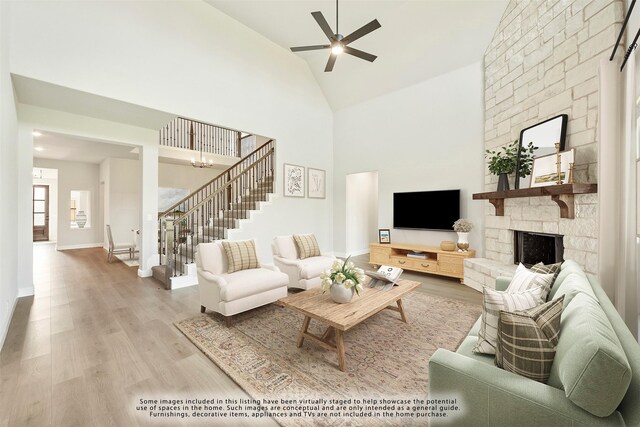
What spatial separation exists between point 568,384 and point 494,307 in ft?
2.12

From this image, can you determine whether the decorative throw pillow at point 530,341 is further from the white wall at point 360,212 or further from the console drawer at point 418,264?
the white wall at point 360,212

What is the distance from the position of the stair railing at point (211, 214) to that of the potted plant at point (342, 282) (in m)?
3.09

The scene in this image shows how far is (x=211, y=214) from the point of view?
19.8 ft

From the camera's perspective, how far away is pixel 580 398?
2.78ft

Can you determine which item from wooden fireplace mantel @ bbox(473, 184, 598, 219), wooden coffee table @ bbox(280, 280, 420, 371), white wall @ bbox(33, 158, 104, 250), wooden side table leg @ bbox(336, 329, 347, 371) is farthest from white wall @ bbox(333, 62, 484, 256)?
white wall @ bbox(33, 158, 104, 250)

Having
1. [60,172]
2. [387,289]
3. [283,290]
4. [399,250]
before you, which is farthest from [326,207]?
[60,172]

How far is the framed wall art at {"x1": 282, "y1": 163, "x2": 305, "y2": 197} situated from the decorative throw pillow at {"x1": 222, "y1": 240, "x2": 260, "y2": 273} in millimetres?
2665

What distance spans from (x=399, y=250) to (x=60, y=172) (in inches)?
411

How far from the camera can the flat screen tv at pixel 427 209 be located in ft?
16.1

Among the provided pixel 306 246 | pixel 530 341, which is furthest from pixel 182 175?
pixel 530 341

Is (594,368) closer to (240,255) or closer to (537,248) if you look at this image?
(240,255)

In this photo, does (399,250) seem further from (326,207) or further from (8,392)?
(8,392)

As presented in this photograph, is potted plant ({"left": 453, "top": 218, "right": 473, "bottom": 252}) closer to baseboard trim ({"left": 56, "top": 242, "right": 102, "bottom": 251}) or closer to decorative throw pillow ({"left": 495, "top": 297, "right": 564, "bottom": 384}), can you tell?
decorative throw pillow ({"left": 495, "top": 297, "right": 564, "bottom": 384})

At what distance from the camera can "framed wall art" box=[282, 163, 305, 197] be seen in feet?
19.7
